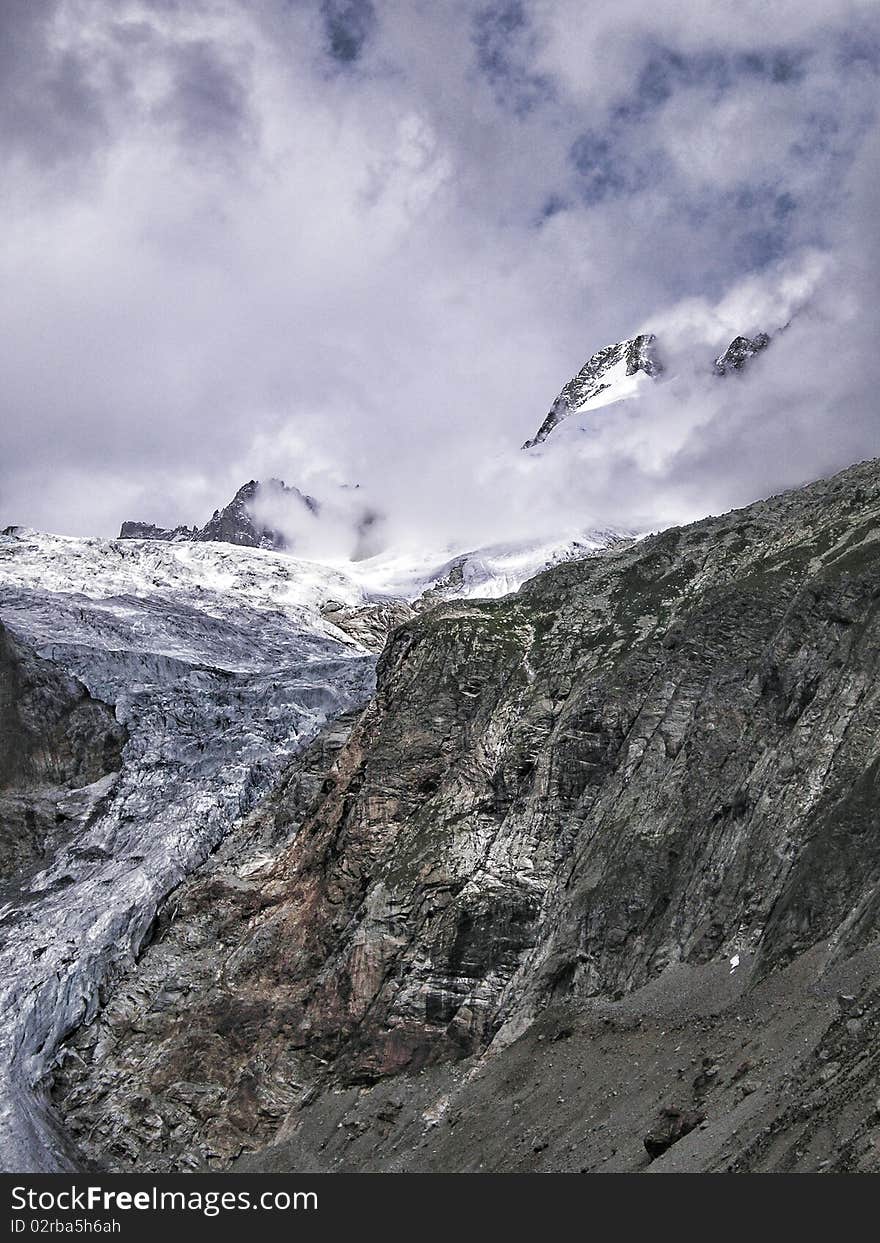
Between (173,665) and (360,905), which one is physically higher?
(173,665)

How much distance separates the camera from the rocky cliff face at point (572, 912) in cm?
4800

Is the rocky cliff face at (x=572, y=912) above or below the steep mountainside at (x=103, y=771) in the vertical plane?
below

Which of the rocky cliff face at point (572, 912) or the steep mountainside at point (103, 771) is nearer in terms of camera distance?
the rocky cliff face at point (572, 912)


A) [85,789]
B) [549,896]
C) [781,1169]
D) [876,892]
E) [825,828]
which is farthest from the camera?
[85,789]

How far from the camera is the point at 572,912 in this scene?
63.7 meters

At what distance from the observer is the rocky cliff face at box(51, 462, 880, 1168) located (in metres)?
48.0

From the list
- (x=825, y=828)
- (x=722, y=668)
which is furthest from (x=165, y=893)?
(x=825, y=828)

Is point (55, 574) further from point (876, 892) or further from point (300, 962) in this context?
point (876, 892)

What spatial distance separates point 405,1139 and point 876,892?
80.5ft

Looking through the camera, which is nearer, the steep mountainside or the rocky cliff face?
the rocky cliff face

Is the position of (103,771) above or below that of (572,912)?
above

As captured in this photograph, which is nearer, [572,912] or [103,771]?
[572,912]

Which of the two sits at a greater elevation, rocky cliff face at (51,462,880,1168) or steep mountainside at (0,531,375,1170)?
steep mountainside at (0,531,375,1170)

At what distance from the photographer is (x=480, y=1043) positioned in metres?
61.0
